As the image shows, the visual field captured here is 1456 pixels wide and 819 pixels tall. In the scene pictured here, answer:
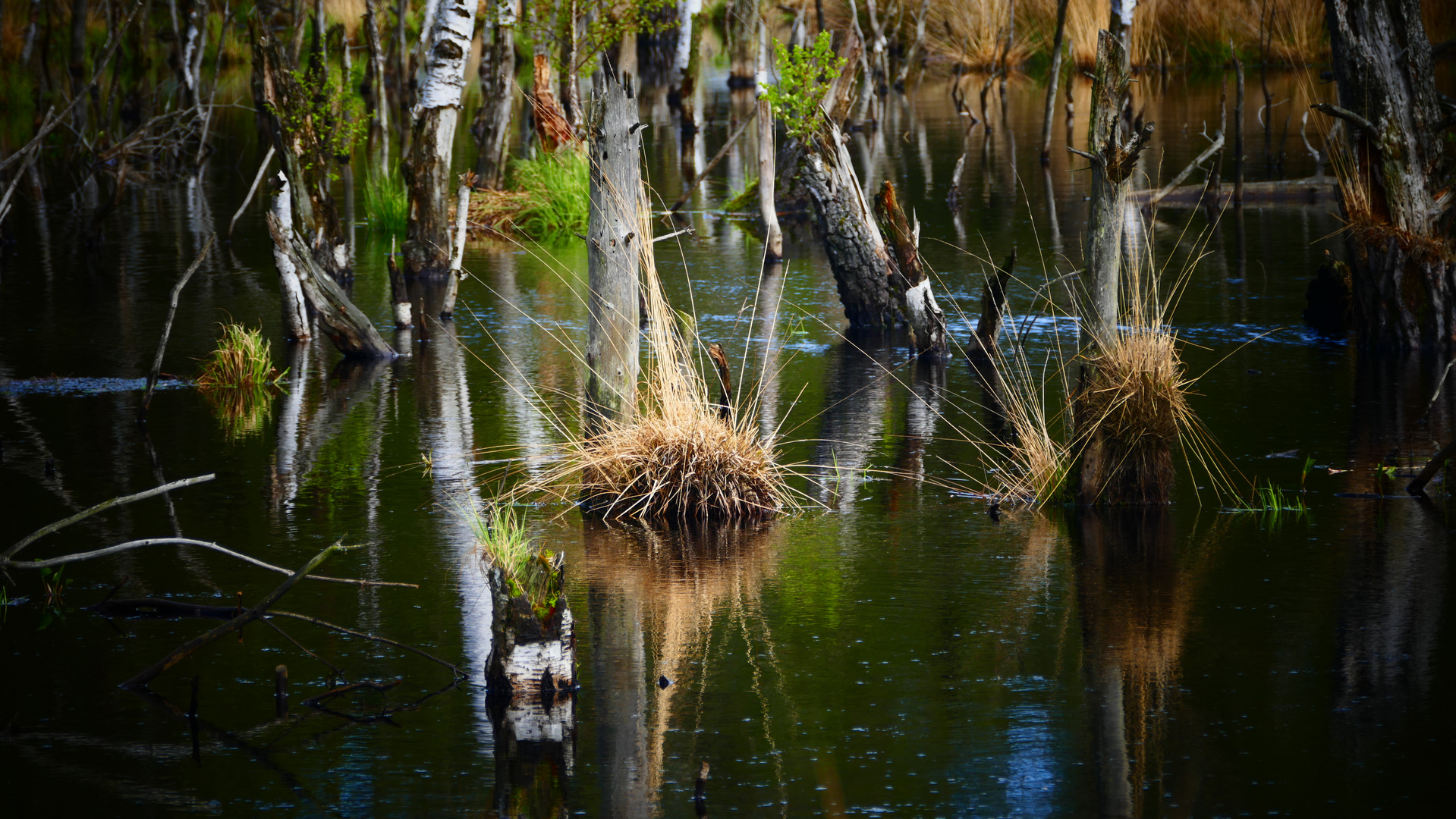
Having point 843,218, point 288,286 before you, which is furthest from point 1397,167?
point 288,286

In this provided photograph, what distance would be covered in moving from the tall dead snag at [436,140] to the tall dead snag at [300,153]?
3.21ft

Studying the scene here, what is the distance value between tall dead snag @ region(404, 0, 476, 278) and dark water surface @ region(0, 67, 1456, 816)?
132 inches

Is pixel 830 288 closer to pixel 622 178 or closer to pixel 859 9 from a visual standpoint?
pixel 622 178

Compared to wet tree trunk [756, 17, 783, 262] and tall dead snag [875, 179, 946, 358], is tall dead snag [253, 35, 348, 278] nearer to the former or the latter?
wet tree trunk [756, 17, 783, 262]

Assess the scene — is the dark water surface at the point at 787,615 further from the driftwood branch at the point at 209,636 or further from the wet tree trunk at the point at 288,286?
the wet tree trunk at the point at 288,286

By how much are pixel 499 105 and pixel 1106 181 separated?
13.7m

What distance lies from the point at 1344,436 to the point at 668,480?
13.8ft

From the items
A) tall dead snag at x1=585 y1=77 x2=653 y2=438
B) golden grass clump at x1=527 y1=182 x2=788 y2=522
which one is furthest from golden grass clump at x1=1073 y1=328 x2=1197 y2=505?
tall dead snag at x1=585 y1=77 x2=653 y2=438

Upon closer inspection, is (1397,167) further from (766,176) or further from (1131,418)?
(766,176)

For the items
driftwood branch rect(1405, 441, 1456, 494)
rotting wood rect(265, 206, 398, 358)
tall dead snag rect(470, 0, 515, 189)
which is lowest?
driftwood branch rect(1405, 441, 1456, 494)

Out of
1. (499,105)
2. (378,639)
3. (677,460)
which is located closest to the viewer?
(378,639)

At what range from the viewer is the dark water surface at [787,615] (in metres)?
5.06

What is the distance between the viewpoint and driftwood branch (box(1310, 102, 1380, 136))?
10.9 metres

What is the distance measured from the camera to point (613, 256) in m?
8.34
